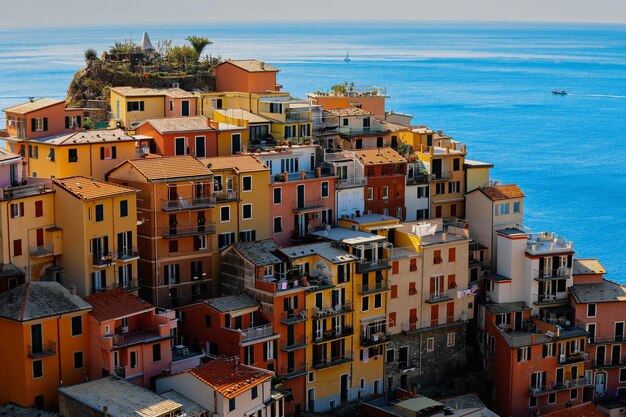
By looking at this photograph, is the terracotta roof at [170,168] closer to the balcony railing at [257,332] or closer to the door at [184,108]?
the balcony railing at [257,332]

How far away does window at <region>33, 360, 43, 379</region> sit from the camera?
45263 millimetres

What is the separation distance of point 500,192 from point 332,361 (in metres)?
14.0

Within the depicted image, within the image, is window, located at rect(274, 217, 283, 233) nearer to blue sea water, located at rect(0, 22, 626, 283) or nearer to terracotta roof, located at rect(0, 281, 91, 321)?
terracotta roof, located at rect(0, 281, 91, 321)

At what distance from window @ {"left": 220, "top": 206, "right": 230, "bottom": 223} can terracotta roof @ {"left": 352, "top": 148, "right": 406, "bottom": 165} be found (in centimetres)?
848

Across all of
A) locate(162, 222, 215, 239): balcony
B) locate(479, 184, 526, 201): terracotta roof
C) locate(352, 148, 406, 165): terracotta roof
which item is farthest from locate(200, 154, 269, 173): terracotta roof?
locate(479, 184, 526, 201): terracotta roof

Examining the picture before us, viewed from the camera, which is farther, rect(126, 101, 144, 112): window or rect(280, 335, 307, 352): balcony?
rect(126, 101, 144, 112): window

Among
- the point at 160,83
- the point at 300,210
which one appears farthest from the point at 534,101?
the point at 300,210

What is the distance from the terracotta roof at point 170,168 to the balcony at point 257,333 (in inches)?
274

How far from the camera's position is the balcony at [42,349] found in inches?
1770

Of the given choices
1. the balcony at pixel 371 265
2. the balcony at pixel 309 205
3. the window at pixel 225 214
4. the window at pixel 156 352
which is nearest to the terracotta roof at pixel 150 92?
the balcony at pixel 309 205

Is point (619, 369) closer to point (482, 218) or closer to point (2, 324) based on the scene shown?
point (482, 218)

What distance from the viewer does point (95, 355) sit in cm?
4650

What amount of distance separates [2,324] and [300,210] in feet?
53.7

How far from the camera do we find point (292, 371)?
5197cm
